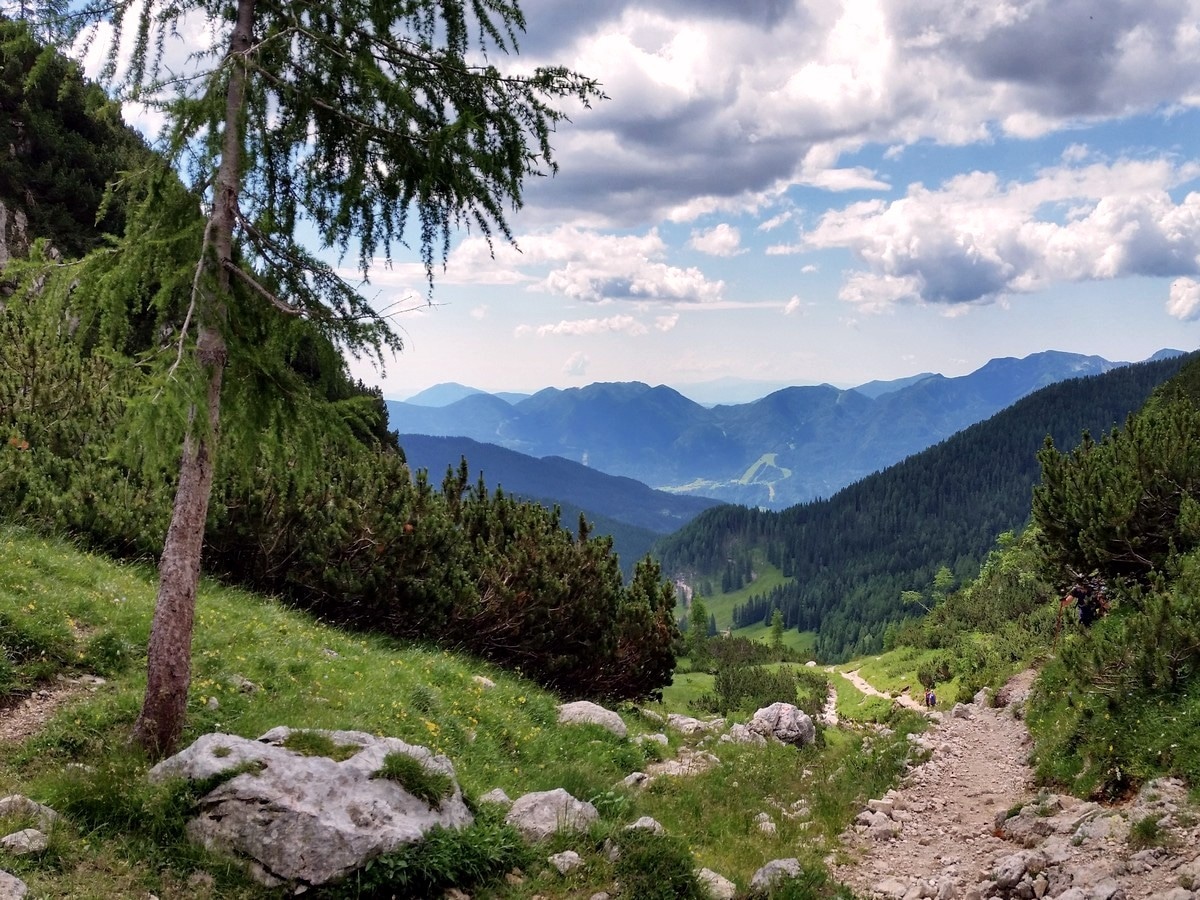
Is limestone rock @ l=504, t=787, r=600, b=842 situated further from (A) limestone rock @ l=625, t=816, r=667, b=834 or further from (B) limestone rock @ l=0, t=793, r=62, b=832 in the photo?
(B) limestone rock @ l=0, t=793, r=62, b=832

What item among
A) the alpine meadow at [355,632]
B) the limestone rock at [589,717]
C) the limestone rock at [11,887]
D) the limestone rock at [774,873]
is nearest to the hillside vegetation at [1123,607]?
the alpine meadow at [355,632]

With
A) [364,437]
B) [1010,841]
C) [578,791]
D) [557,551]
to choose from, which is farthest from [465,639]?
[1010,841]

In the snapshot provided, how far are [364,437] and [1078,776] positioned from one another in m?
13.1

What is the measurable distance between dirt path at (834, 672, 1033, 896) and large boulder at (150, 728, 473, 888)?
627cm

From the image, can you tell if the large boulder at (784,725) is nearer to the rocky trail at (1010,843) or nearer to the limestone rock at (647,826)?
the rocky trail at (1010,843)

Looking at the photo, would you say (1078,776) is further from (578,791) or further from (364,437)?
(364,437)

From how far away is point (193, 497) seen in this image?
7.79m

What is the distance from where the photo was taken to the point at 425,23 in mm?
8367

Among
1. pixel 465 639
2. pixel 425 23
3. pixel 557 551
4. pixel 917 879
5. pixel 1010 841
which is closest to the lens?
pixel 425 23

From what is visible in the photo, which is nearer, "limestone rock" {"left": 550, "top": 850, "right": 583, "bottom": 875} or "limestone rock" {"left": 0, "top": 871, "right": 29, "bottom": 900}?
"limestone rock" {"left": 0, "top": 871, "right": 29, "bottom": 900}

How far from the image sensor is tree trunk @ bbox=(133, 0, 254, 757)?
7453 millimetres

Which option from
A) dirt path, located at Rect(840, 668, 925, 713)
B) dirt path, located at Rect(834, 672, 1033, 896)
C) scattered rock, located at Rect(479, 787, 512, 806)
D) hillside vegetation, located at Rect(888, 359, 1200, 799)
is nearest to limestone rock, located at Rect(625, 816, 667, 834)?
scattered rock, located at Rect(479, 787, 512, 806)

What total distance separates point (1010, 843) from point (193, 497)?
40.7ft

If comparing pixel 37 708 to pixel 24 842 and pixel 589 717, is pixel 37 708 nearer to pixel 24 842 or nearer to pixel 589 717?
pixel 24 842
